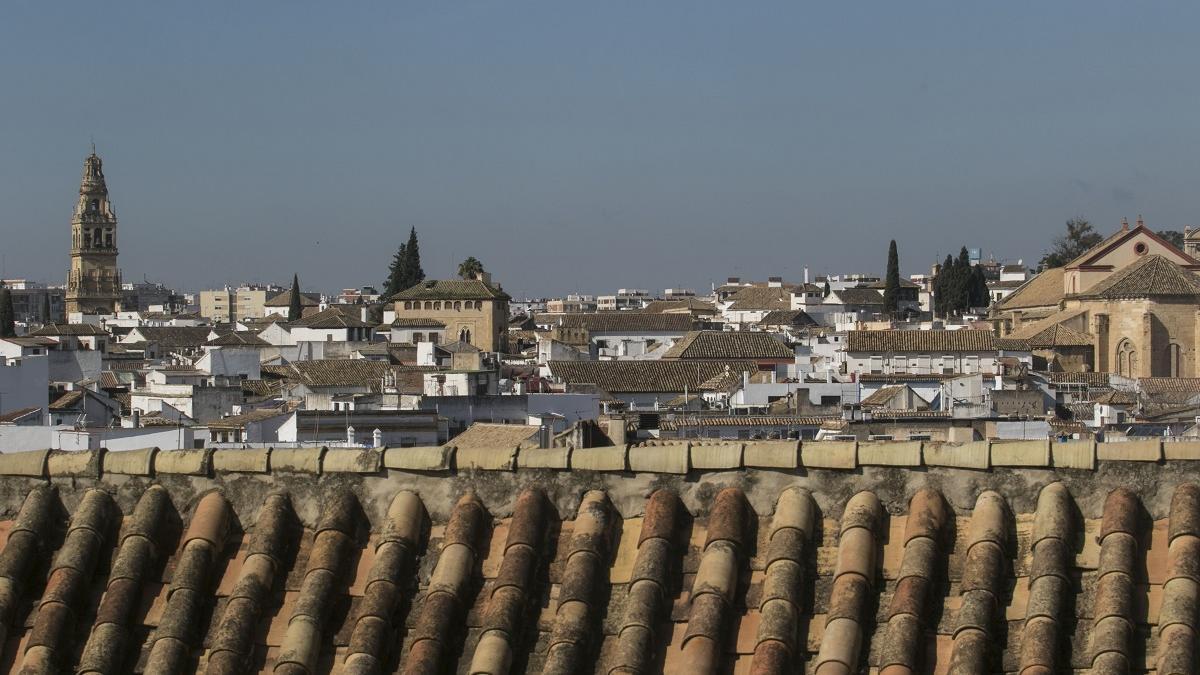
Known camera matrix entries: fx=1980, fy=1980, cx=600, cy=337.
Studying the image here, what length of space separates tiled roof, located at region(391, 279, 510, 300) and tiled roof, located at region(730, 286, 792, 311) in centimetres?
1968

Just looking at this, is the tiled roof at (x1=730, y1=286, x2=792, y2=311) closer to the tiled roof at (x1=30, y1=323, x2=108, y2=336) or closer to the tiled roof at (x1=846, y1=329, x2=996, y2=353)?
the tiled roof at (x1=30, y1=323, x2=108, y2=336)

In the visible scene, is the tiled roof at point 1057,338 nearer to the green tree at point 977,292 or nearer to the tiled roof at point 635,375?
the tiled roof at point 635,375

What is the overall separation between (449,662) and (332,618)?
1.20 ft

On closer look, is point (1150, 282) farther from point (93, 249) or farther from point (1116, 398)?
point (93, 249)

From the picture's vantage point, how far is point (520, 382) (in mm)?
38875

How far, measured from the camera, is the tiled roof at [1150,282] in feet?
177

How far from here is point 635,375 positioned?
43.2 m

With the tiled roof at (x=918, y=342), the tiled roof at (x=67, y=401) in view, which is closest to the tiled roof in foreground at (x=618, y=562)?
the tiled roof at (x=67, y=401)

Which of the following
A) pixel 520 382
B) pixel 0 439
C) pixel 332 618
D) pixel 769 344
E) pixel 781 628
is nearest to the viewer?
pixel 781 628

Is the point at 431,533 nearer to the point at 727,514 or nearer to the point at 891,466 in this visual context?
the point at 727,514

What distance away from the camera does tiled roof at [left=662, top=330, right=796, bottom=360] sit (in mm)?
50188

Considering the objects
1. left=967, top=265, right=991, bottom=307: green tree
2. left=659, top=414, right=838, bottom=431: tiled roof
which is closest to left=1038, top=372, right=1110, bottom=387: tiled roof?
left=659, top=414, right=838, bottom=431: tiled roof

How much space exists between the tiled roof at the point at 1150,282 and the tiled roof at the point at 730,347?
9781 mm

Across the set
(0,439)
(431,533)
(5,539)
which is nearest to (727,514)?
(431,533)
